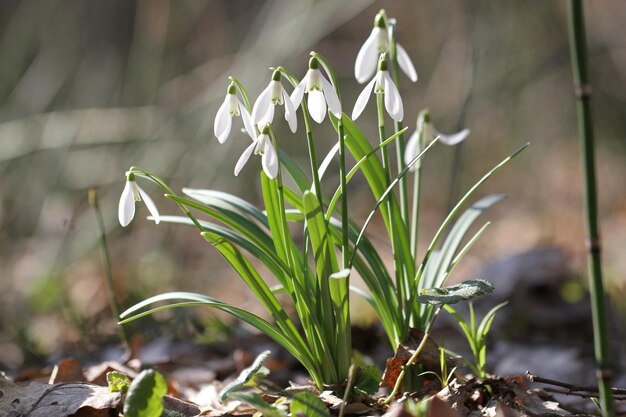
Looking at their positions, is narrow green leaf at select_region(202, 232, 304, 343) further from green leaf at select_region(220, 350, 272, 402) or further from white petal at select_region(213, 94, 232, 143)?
white petal at select_region(213, 94, 232, 143)

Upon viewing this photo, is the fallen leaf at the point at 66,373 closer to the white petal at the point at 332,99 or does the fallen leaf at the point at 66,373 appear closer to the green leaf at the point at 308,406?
the green leaf at the point at 308,406

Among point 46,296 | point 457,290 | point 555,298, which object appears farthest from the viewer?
point 46,296

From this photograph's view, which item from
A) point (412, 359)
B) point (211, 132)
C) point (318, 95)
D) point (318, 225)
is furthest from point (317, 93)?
point (211, 132)

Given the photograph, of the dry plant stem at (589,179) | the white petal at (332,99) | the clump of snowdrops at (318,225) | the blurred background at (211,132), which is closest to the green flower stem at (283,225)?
the clump of snowdrops at (318,225)

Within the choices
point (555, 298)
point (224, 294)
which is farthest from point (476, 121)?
point (555, 298)

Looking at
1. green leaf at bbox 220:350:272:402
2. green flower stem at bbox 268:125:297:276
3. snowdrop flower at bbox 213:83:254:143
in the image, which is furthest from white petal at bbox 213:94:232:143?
green leaf at bbox 220:350:272:402

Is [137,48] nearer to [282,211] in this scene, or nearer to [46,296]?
[46,296]

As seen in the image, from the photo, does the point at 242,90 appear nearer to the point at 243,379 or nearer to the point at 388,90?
the point at 388,90
